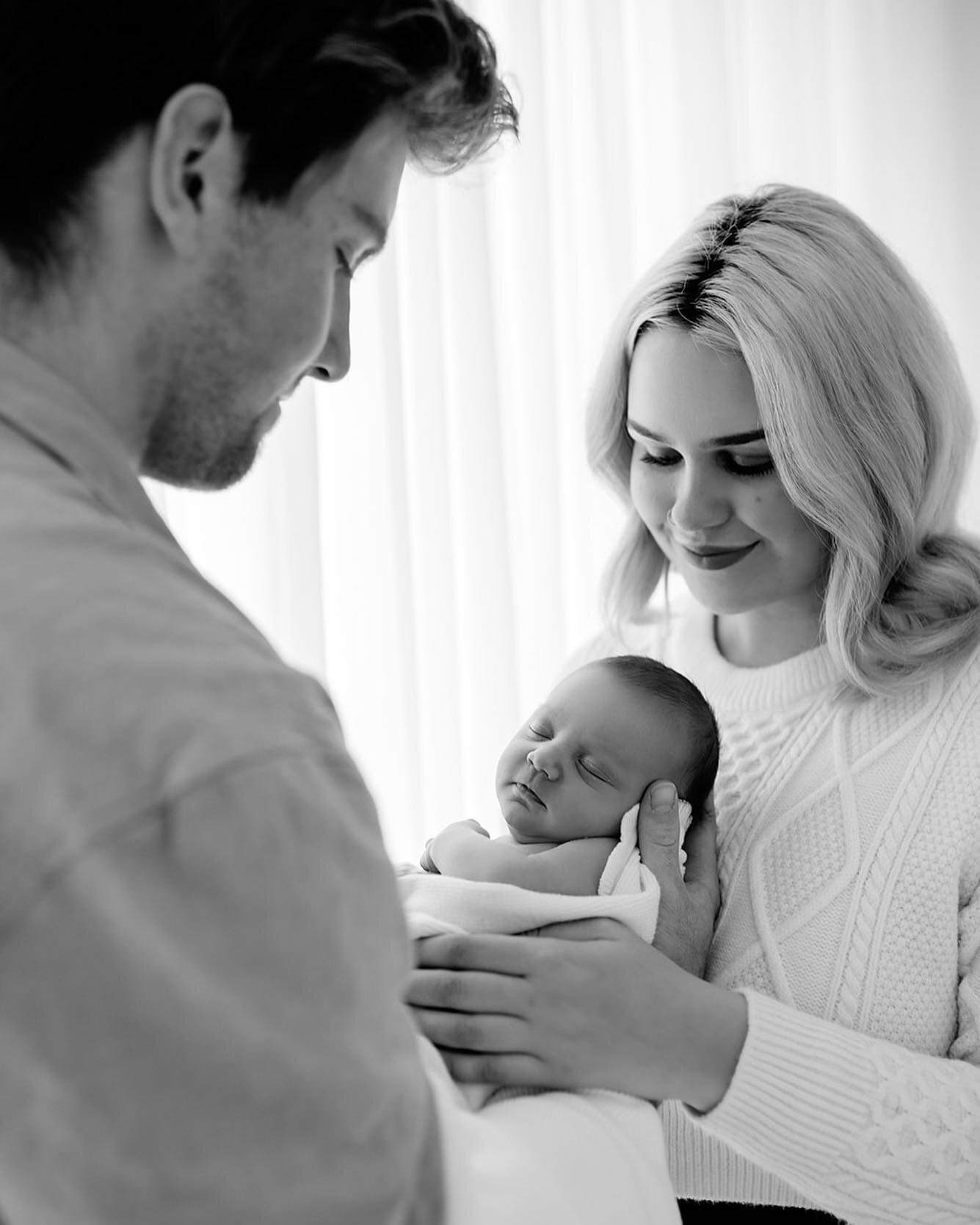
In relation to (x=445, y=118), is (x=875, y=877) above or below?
below

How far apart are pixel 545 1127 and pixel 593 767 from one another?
57 cm

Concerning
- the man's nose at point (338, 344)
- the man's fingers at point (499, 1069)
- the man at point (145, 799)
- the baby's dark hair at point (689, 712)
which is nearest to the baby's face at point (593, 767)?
the baby's dark hair at point (689, 712)

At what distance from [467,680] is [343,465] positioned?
0.50 m

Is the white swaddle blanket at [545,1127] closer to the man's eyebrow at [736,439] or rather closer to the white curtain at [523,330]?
the man's eyebrow at [736,439]

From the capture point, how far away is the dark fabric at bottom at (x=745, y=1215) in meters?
1.42

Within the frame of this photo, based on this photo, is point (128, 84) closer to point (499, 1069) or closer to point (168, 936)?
point (168, 936)

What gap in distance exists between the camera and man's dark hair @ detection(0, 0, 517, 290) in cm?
82

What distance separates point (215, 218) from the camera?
2.73ft

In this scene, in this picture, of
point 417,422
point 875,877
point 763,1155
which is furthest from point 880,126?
point 763,1155

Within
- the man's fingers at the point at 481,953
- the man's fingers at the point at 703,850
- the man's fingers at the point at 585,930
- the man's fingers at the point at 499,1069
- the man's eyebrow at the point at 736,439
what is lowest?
the man's fingers at the point at 499,1069

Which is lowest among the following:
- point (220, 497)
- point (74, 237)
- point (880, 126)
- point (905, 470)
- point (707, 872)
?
point (707, 872)

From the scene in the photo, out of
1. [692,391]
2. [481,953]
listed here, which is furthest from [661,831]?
[692,391]

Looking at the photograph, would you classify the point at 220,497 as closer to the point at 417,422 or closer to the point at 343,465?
the point at 343,465

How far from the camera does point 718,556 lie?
1618 millimetres
